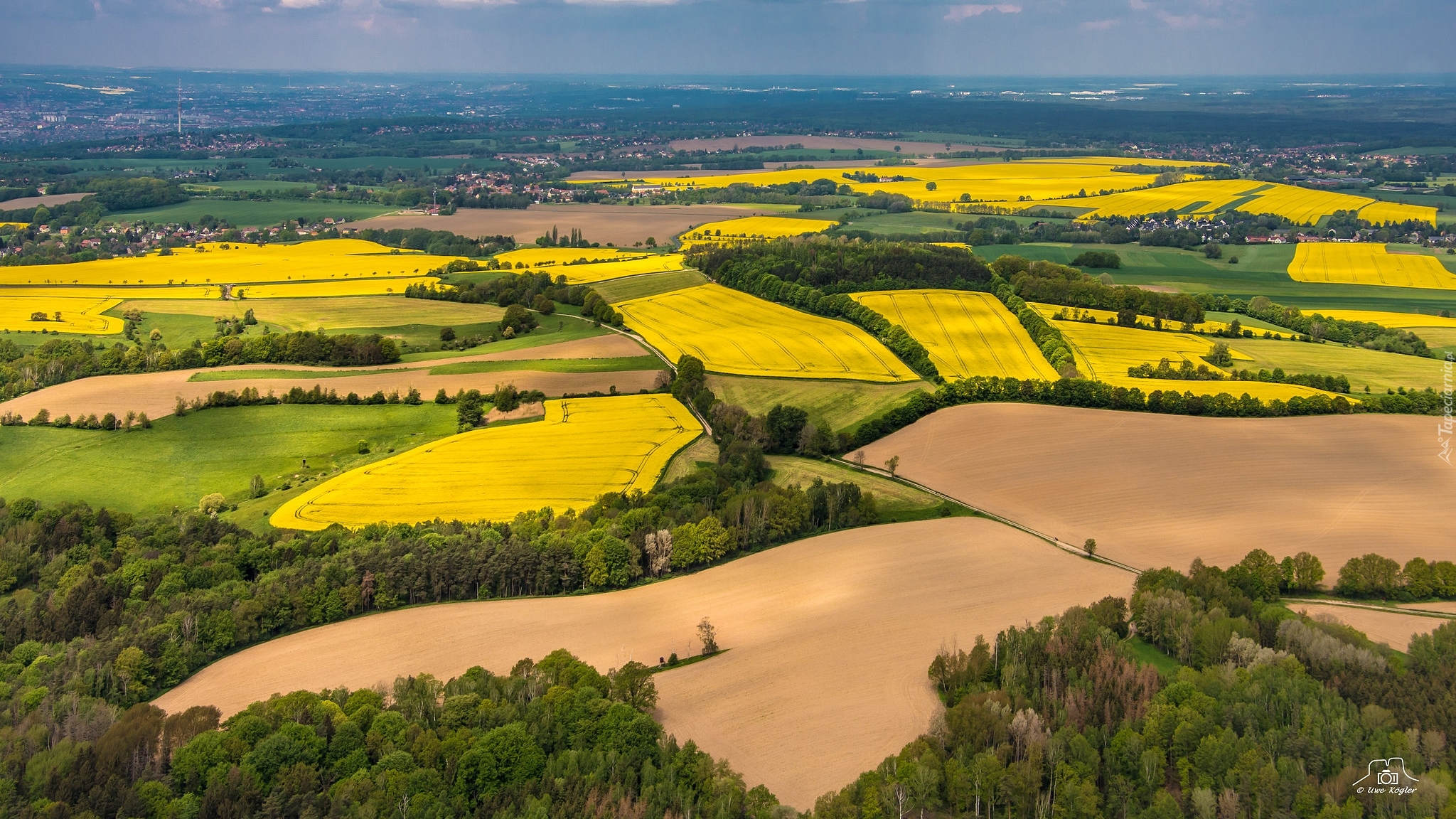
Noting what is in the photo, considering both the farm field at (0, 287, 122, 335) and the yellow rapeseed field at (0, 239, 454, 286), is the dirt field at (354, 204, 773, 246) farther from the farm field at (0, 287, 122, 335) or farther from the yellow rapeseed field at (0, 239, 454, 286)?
the farm field at (0, 287, 122, 335)

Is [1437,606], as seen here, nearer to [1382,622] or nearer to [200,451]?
[1382,622]

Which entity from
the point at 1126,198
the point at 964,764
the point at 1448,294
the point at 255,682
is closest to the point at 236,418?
the point at 255,682

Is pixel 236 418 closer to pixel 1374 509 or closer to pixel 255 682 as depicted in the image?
A: pixel 255 682

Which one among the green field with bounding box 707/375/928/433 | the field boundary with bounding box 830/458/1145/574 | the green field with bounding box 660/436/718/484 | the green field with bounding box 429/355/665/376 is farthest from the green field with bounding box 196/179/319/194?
the field boundary with bounding box 830/458/1145/574

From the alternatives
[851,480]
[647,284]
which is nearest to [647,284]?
[647,284]

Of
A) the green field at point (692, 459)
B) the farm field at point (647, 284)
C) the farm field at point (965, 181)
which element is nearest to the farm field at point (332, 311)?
the farm field at point (647, 284)

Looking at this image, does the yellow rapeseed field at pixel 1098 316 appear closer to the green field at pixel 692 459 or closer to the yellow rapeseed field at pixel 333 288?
the green field at pixel 692 459
